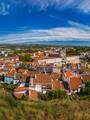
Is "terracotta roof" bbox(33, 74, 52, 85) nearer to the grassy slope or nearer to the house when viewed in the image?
the house

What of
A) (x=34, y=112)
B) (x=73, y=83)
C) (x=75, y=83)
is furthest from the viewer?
(x=75, y=83)

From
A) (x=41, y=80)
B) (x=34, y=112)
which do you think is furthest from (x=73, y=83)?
(x=34, y=112)

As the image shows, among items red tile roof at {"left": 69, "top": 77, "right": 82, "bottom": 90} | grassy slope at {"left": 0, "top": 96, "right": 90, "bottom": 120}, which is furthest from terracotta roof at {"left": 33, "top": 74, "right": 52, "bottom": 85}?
grassy slope at {"left": 0, "top": 96, "right": 90, "bottom": 120}

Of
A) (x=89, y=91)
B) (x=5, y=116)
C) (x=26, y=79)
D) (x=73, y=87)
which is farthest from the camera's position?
(x=26, y=79)

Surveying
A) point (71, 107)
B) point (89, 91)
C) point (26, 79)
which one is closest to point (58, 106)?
point (71, 107)

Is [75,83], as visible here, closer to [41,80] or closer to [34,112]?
[41,80]

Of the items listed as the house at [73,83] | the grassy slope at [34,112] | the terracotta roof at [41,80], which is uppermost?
the grassy slope at [34,112]

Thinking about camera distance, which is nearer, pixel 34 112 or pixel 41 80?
pixel 34 112

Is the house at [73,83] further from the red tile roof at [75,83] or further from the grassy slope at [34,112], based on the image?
the grassy slope at [34,112]

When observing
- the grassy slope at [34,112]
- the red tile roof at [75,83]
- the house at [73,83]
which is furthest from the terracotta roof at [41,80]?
the grassy slope at [34,112]

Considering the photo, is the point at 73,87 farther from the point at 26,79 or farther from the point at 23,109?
the point at 23,109

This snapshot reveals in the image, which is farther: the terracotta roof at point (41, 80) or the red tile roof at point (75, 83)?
the terracotta roof at point (41, 80)
